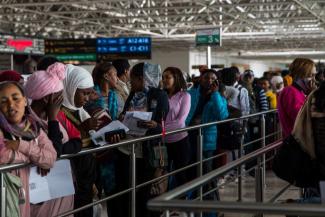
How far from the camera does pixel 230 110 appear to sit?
8023mm

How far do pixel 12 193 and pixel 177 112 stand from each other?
2.99 m

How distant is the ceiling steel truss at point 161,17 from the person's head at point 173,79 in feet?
47.0

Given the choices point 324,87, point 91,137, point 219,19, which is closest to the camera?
point 324,87

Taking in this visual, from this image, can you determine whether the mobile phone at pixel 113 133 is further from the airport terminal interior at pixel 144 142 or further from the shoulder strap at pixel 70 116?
the shoulder strap at pixel 70 116

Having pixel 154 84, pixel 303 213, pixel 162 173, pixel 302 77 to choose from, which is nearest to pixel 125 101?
pixel 154 84

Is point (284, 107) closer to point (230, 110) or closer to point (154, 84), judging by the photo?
point (154, 84)

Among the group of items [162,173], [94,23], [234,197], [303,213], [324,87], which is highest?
[94,23]

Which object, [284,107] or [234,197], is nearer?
[284,107]

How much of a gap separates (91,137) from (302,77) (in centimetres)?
194

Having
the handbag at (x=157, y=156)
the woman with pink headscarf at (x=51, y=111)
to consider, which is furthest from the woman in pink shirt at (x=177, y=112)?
the woman with pink headscarf at (x=51, y=111)

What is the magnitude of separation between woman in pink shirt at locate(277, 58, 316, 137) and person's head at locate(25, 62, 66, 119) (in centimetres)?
214

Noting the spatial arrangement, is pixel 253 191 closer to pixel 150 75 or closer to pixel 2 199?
pixel 150 75

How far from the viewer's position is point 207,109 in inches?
275

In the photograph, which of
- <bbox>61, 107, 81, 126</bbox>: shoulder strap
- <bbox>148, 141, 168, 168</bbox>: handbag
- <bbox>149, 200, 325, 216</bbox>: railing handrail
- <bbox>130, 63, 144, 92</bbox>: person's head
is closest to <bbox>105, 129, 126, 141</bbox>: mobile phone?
<bbox>61, 107, 81, 126</bbox>: shoulder strap
